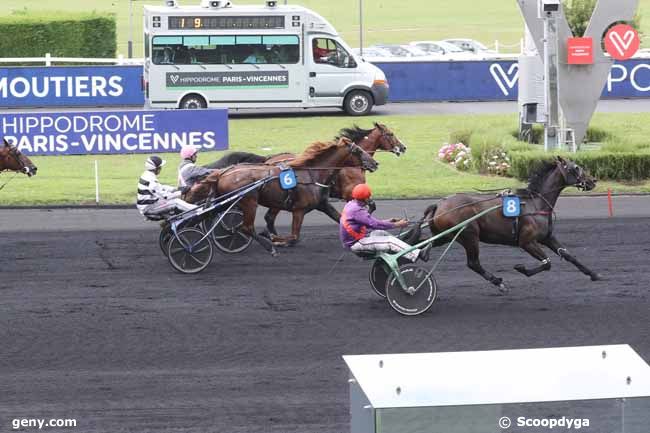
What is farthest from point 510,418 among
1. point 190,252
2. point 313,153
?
point 313,153

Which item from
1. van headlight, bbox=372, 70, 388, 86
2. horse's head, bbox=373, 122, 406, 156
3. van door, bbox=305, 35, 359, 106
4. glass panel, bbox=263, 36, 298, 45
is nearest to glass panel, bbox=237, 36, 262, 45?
glass panel, bbox=263, 36, 298, 45

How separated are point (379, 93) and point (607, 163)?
1067 cm

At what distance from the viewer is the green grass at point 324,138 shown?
19844 millimetres

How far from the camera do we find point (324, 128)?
90.6 ft

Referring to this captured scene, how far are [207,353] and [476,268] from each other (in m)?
3.29

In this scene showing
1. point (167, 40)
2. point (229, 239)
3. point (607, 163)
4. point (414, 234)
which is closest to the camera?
point (414, 234)

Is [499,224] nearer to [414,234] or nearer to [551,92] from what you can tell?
[414,234]

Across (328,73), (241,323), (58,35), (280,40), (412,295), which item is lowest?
(241,323)

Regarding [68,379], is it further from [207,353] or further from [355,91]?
[355,91]

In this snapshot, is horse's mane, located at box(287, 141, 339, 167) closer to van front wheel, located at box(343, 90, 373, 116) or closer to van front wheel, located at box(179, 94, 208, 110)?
van front wheel, located at box(179, 94, 208, 110)

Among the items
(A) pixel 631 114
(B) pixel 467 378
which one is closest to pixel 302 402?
(B) pixel 467 378

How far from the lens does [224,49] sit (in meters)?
29.7

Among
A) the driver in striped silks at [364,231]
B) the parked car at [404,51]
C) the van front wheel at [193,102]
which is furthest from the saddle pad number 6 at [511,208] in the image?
the parked car at [404,51]

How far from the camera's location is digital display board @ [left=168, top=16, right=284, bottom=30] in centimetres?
2948
